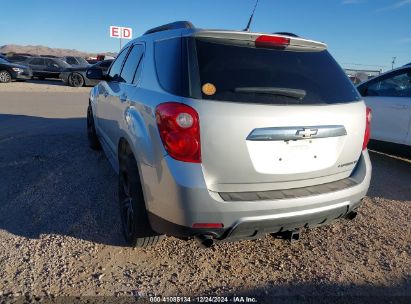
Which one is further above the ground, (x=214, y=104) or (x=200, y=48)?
(x=200, y=48)

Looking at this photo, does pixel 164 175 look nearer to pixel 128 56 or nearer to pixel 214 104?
pixel 214 104

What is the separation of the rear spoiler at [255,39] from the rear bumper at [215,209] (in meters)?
0.96

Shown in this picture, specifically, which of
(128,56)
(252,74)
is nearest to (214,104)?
(252,74)

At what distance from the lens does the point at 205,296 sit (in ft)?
9.05

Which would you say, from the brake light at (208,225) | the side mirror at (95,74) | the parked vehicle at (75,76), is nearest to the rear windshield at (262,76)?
the brake light at (208,225)

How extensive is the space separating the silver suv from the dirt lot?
0.36m

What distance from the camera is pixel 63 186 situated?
15.2 feet

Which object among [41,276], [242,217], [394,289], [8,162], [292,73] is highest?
[292,73]

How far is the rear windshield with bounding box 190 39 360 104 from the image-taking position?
8.52 feet

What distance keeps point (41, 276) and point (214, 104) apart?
1890 millimetres

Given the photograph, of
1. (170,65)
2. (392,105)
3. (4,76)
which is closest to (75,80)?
(4,76)

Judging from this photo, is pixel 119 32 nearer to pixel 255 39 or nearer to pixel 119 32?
pixel 119 32

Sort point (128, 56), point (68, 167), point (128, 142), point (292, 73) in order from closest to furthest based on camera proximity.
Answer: point (292, 73) < point (128, 142) < point (128, 56) < point (68, 167)

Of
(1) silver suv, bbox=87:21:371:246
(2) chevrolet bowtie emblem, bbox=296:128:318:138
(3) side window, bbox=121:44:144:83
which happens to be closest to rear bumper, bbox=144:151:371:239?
(1) silver suv, bbox=87:21:371:246
